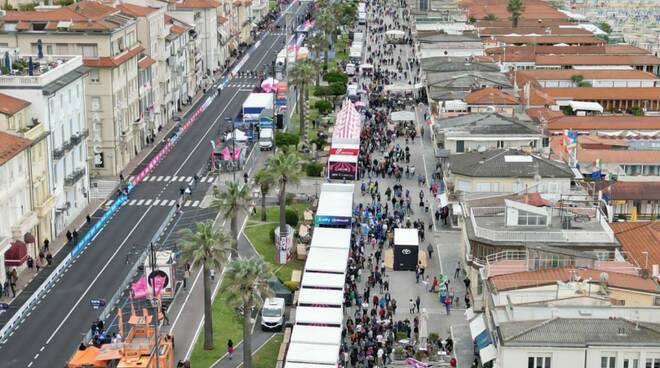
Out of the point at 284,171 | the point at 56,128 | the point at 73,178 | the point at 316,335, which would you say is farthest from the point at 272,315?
the point at 73,178

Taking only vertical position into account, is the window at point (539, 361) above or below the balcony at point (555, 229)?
below

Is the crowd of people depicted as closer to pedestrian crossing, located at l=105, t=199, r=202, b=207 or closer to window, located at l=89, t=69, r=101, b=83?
pedestrian crossing, located at l=105, t=199, r=202, b=207

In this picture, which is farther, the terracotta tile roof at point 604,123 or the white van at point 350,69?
the white van at point 350,69

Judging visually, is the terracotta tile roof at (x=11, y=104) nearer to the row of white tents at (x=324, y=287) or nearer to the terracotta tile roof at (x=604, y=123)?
the row of white tents at (x=324, y=287)

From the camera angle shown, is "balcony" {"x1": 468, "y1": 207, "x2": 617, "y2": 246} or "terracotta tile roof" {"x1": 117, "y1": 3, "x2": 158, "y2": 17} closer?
"balcony" {"x1": 468, "y1": 207, "x2": 617, "y2": 246}

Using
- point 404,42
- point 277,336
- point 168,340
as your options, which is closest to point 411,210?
point 277,336

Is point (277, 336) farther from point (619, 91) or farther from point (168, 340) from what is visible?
point (619, 91)

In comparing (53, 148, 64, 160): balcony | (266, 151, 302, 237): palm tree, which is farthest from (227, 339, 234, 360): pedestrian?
(53, 148, 64, 160): balcony

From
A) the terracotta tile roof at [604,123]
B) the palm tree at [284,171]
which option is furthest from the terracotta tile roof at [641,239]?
Result: the terracotta tile roof at [604,123]

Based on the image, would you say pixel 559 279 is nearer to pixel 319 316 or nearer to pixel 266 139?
pixel 319 316
